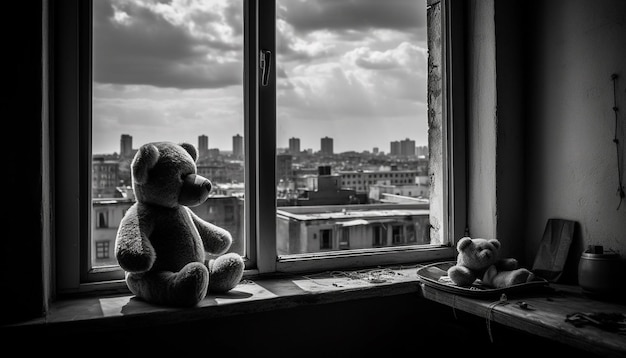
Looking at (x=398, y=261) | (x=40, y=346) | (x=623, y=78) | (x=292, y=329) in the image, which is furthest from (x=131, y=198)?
(x=623, y=78)

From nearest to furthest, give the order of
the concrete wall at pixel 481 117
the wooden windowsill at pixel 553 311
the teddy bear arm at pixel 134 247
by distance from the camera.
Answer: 1. the wooden windowsill at pixel 553 311
2. the teddy bear arm at pixel 134 247
3. the concrete wall at pixel 481 117

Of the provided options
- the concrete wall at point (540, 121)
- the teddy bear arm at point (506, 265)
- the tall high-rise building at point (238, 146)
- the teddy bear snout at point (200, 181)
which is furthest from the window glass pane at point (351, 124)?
the teddy bear arm at point (506, 265)

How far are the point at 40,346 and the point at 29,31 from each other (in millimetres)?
897

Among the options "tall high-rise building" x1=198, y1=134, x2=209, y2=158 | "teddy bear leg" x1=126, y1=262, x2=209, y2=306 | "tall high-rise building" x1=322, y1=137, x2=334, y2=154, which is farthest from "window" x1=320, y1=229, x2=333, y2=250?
"teddy bear leg" x1=126, y1=262, x2=209, y2=306

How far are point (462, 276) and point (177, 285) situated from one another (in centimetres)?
95

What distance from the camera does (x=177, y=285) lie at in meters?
1.37

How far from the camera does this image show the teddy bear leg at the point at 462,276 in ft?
5.50

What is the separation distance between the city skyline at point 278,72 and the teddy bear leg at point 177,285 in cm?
50

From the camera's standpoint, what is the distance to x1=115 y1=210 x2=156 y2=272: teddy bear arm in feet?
4.42

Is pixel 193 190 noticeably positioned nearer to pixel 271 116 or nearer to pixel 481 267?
pixel 271 116

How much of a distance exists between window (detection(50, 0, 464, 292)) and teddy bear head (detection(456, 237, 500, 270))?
1.32ft

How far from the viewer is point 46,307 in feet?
4.42

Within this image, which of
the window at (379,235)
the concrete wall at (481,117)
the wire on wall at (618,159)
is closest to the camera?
the wire on wall at (618,159)

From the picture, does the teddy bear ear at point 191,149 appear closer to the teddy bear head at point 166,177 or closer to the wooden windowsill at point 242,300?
the teddy bear head at point 166,177
